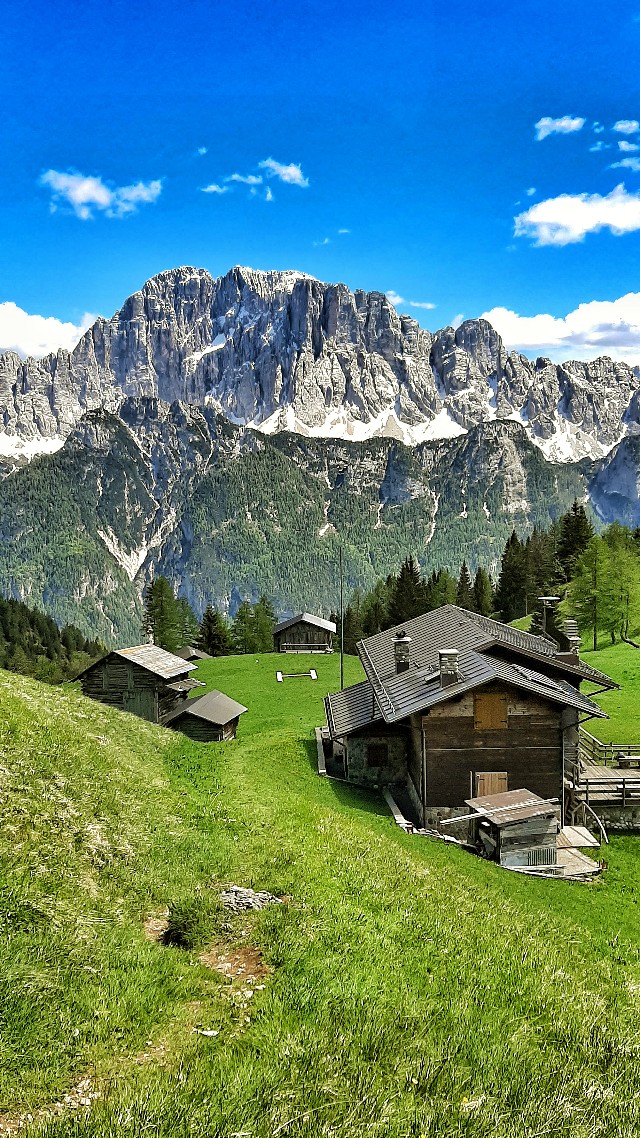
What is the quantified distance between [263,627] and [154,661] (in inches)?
2536

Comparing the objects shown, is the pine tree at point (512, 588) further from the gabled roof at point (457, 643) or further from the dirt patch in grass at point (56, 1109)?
the dirt patch in grass at point (56, 1109)

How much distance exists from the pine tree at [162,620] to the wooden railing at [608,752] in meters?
79.9

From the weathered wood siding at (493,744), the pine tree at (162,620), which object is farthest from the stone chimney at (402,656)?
the pine tree at (162,620)

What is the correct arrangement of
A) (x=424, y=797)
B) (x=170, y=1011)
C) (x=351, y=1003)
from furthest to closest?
1. (x=424, y=797)
2. (x=351, y=1003)
3. (x=170, y=1011)

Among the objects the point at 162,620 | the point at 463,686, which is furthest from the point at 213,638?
the point at 463,686

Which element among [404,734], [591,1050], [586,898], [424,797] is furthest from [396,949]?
[404,734]

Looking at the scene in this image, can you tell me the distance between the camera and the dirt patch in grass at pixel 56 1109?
19.9 ft

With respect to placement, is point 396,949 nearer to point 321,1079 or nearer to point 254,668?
point 321,1079

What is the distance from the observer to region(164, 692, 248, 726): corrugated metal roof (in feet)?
151

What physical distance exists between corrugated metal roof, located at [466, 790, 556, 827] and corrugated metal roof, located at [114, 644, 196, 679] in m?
28.9

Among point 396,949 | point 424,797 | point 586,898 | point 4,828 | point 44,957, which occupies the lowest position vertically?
point 586,898

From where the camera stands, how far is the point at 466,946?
449 inches

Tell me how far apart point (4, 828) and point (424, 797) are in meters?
21.0

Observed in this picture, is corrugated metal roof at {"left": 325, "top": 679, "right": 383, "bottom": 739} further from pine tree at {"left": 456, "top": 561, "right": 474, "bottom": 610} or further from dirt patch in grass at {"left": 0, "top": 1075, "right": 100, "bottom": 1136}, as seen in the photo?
pine tree at {"left": 456, "top": 561, "right": 474, "bottom": 610}
